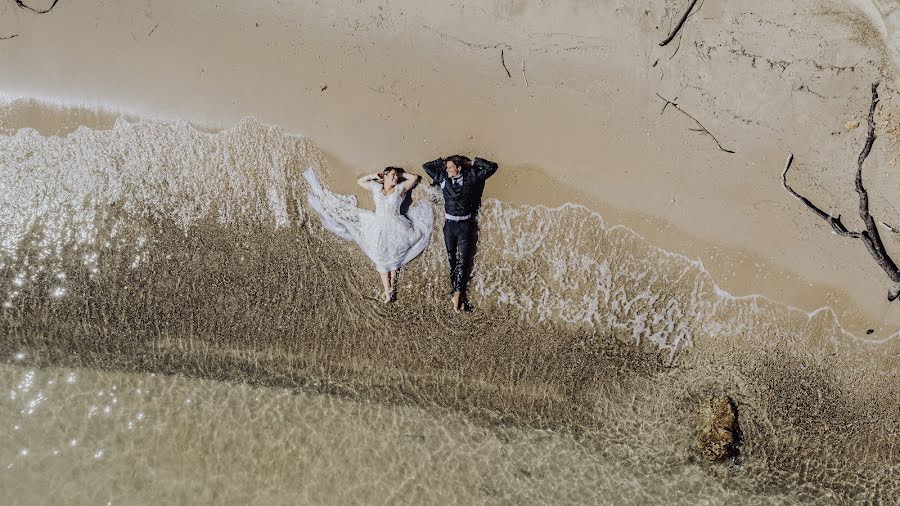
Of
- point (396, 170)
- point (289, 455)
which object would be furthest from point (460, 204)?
point (289, 455)

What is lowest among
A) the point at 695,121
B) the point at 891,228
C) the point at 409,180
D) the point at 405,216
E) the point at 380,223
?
the point at 380,223

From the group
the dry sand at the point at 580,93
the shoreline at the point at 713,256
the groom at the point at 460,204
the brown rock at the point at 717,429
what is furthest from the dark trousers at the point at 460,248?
the brown rock at the point at 717,429

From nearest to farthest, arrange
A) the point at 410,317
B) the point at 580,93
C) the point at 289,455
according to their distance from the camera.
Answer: the point at 580,93 → the point at 410,317 → the point at 289,455

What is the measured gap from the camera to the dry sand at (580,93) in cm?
532

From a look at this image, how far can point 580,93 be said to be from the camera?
5.45m

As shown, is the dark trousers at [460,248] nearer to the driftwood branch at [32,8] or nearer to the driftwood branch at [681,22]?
the driftwood branch at [681,22]

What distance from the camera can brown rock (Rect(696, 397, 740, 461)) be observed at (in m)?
5.66

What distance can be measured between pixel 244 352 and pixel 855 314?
655 centimetres

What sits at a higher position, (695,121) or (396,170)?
(695,121)

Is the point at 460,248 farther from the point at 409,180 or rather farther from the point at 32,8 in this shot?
the point at 32,8

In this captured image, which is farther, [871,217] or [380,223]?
[380,223]

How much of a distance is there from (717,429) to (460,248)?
10.9ft

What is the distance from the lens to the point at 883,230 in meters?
5.42

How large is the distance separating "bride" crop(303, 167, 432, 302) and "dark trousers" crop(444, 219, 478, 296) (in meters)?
0.27
